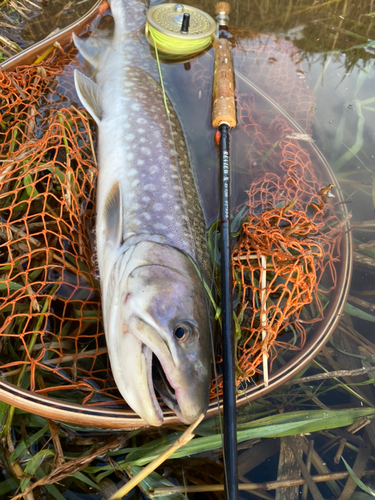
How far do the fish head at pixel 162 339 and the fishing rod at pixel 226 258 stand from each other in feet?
0.54

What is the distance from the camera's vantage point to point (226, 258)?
191 centimetres

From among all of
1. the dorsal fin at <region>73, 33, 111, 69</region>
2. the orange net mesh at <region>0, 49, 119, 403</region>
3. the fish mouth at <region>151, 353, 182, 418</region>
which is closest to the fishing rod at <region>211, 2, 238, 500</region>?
the fish mouth at <region>151, 353, 182, 418</region>

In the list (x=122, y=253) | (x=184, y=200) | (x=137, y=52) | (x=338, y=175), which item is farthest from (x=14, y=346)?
(x=338, y=175)

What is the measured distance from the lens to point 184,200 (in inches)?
94.7

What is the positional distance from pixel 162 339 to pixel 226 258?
63 centimetres

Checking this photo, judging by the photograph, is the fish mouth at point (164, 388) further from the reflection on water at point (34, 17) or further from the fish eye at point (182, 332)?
the reflection on water at point (34, 17)

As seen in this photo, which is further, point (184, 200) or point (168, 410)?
point (184, 200)

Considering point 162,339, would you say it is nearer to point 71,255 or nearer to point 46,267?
point 46,267

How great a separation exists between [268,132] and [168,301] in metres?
2.48

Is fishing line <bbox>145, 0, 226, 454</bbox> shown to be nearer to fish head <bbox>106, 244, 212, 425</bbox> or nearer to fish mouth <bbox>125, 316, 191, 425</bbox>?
fish head <bbox>106, 244, 212, 425</bbox>

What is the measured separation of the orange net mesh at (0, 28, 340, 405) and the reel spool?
107 centimetres

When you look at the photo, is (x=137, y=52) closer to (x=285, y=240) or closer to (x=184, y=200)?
(x=184, y=200)

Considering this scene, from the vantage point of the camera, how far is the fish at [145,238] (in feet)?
5.33

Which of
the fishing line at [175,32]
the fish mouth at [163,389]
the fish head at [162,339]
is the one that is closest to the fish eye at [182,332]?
the fish head at [162,339]
